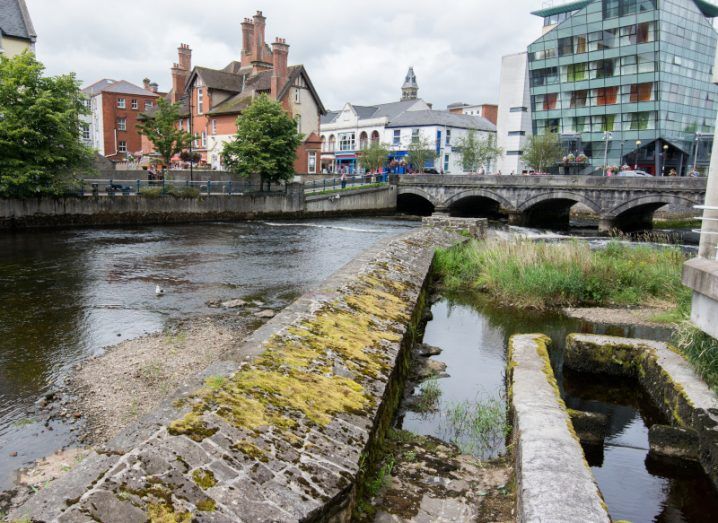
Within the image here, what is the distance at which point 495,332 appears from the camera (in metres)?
10.2

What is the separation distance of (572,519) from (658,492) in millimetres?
2561

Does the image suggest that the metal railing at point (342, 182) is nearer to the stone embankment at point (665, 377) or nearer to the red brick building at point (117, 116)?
the stone embankment at point (665, 377)

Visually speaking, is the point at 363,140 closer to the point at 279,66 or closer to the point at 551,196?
the point at 279,66

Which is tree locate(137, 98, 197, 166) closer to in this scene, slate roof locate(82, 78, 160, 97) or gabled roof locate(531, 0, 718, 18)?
slate roof locate(82, 78, 160, 97)

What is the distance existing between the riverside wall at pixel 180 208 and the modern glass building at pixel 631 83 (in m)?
28.9

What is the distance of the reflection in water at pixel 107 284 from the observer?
26.2 ft

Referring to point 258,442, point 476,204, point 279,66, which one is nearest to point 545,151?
point 476,204

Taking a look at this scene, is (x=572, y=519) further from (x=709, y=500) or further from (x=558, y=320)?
(x=558, y=320)

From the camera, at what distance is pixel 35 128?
26.1 m

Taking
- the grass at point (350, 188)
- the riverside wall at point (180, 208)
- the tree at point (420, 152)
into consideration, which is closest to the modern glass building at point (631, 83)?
the tree at point (420, 152)

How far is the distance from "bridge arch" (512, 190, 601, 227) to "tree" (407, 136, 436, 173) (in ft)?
67.3

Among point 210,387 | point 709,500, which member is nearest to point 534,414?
point 709,500

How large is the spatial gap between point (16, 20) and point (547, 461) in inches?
1753

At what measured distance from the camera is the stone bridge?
111 ft
